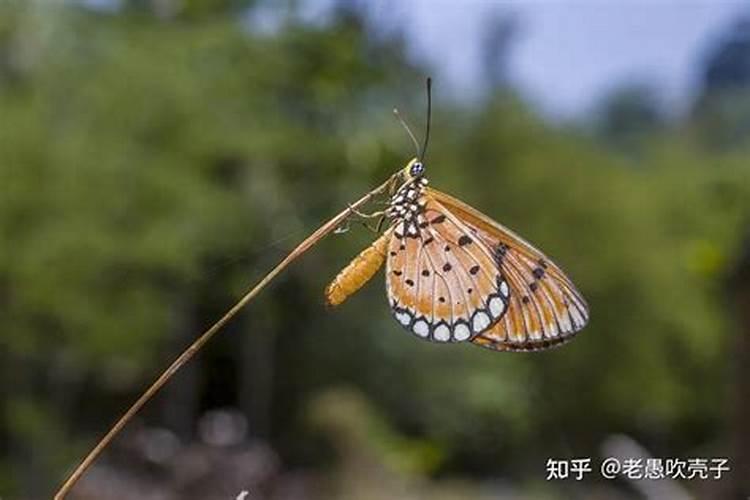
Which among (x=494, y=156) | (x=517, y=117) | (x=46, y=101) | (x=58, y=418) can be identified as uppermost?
(x=46, y=101)

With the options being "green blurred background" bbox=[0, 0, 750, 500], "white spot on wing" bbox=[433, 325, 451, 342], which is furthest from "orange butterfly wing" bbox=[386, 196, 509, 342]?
"green blurred background" bbox=[0, 0, 750, 500]

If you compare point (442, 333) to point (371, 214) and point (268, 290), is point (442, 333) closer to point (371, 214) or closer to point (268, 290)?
point (371, 214)

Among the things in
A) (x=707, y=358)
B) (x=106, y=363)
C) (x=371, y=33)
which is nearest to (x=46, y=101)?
(x=106, y=363)

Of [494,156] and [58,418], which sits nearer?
[494,156]

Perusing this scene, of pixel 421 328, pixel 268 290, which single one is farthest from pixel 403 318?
pixel 268 290

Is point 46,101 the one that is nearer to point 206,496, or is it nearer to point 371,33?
point 206,496

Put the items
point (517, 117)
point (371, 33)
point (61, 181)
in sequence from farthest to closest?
point (61, 181) < point (517, 117) < point (371, 33)

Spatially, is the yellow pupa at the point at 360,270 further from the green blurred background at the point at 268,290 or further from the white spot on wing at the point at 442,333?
the green blurred background at the point at 268,290
